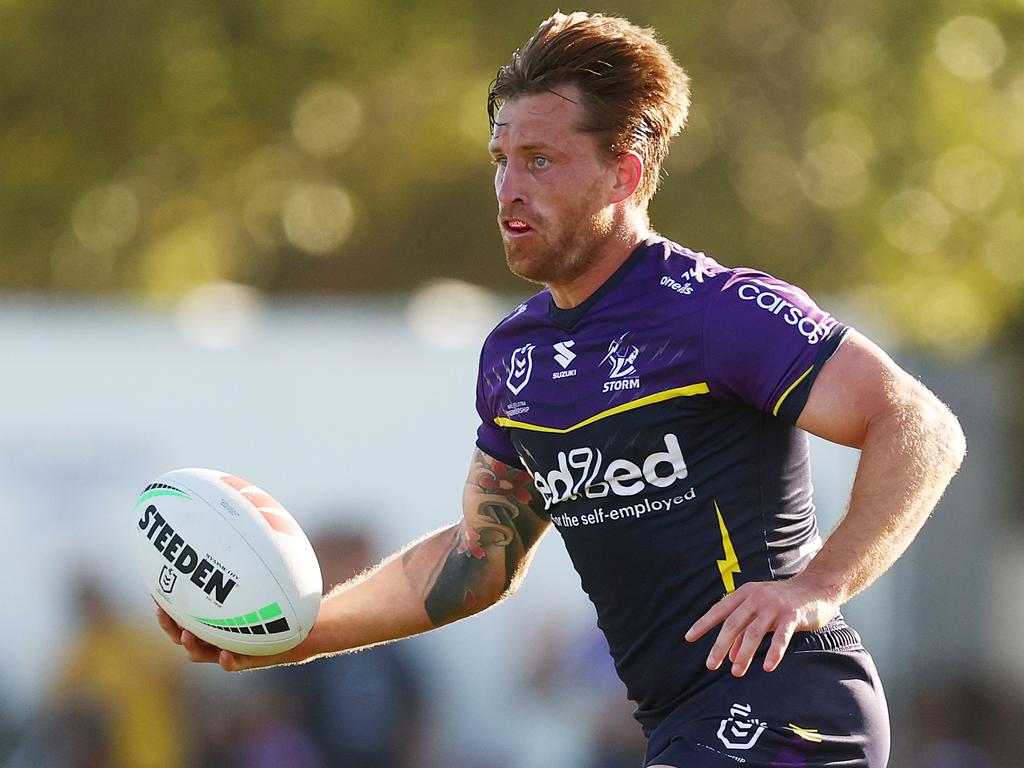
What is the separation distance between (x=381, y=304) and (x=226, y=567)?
6.57m

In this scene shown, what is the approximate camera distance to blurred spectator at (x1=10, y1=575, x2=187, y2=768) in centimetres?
1062

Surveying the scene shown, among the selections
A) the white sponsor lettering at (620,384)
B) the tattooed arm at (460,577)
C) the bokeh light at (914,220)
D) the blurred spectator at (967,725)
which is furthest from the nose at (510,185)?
the blurred spectator at (967,725)

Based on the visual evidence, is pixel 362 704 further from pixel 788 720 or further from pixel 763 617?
pixel 763 617

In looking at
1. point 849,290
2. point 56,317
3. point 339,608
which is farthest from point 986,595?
point 339,608

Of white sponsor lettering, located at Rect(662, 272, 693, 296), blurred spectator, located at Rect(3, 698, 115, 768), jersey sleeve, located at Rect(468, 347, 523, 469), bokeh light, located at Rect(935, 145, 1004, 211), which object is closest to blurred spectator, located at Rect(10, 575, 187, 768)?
blurred spectator, located at Rect(3, 698, 115, 768)

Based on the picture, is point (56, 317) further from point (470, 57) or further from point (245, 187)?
point (470, 57)

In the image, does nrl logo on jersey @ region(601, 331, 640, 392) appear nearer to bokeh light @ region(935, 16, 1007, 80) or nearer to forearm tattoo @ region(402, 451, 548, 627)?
forearm tattoo @ region(402, 451, 548, 627)

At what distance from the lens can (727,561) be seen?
180 inches

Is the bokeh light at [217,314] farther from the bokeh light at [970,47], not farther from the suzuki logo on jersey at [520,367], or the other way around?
the suzuki logo on jersey at [520,367]

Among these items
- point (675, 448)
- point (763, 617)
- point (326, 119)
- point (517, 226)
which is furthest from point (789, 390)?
point (326, 119)

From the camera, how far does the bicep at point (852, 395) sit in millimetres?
4312

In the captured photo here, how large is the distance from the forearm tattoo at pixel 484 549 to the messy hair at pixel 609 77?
95 cm

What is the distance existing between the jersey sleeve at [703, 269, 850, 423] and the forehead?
65cm

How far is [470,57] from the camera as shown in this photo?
12.0 meters
